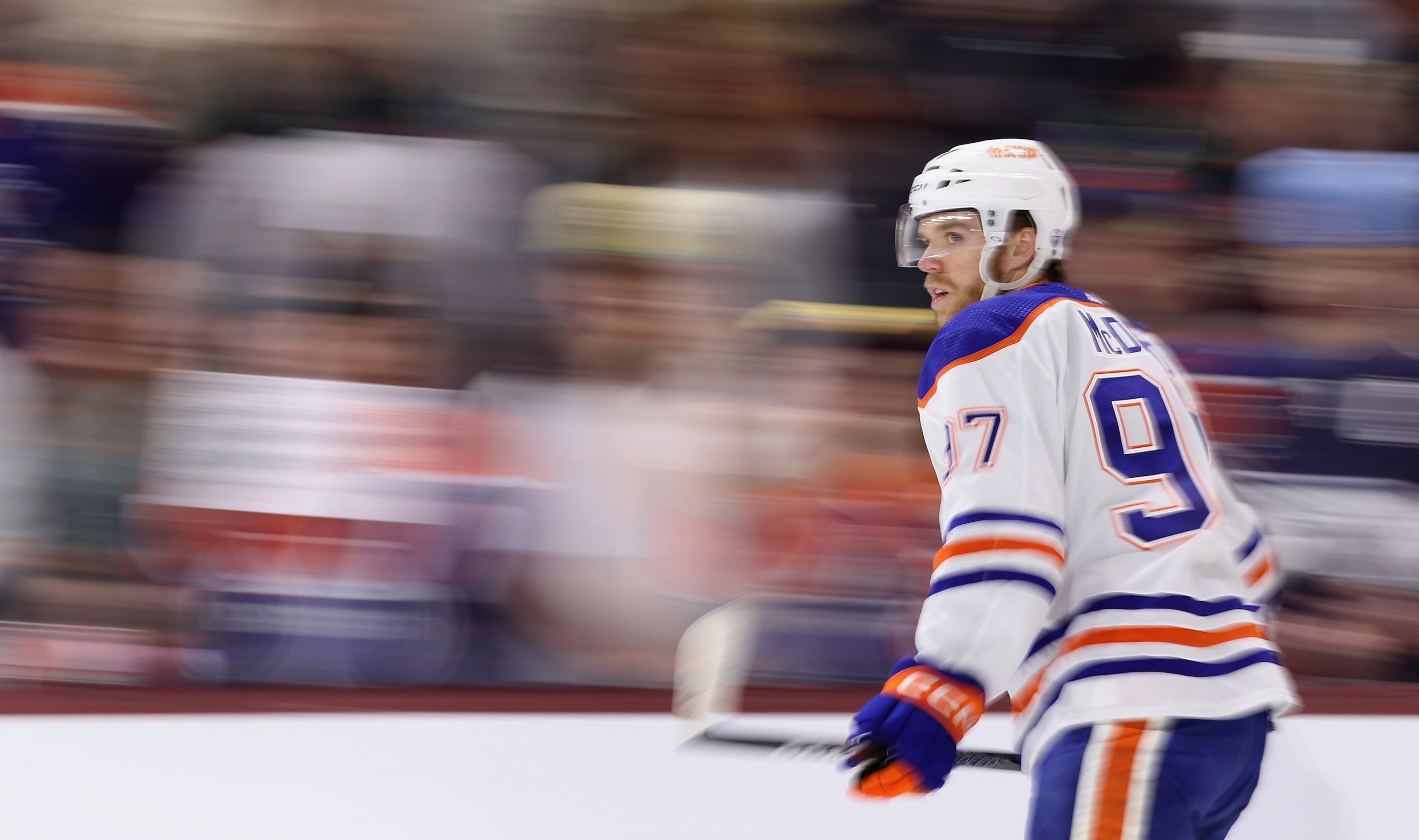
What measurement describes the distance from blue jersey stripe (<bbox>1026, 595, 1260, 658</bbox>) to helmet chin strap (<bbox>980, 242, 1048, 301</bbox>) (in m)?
0.34

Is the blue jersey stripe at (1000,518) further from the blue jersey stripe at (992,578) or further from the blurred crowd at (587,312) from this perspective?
the blurred crowd at (587,312)

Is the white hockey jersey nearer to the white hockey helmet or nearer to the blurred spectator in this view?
the white hockey helmet

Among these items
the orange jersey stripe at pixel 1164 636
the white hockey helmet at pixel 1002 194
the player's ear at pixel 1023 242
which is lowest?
the orange jersey stripe at pixel 1164 636

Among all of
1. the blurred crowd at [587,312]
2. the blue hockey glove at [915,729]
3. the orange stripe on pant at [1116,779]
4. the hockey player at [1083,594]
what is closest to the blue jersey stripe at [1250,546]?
the hockey player at [1083,594]

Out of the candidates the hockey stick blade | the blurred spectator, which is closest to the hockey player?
the hockey stick blade

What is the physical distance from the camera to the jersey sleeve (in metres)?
1.09

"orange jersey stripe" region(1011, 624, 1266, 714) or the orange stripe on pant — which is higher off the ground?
"orange jersey stripe" region(1011, 624, 1266, 714)

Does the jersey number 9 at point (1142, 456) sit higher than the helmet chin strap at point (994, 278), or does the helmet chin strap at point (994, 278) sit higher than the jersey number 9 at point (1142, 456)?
the helmet chin strap at point (994, 278)

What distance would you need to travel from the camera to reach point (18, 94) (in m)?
2.33

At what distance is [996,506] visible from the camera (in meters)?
1.12

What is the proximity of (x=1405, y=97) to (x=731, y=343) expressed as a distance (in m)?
1.39

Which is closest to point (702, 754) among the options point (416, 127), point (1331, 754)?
point (1331, 754)

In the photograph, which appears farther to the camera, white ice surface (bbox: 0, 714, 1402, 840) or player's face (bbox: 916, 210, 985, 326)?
white ice surface (bbox: 0, 714, 1402, 840)

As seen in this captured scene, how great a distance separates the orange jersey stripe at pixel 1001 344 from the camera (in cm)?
117
